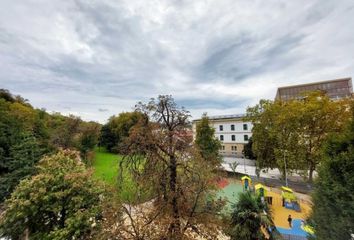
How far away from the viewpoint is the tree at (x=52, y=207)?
24.5ft

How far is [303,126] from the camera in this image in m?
17.5

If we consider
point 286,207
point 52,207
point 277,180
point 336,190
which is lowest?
point 286,207

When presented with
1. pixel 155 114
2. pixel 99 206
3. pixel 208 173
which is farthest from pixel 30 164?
pixel 208 173

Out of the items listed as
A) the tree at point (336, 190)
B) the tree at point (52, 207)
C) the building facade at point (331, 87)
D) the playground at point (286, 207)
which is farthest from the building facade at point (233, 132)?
the building facade at point (331, 87)

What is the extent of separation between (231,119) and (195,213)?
3227 centimetres

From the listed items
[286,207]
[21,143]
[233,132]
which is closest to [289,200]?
[286,207]

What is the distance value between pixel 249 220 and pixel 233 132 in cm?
2953

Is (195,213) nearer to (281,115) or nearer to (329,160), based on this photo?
(329,160)

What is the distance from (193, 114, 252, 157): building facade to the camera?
35.1 metres

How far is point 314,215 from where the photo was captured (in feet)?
21.1

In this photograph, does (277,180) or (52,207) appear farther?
(277,180)

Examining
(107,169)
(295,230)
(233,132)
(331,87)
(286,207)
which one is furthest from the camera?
(331,87)

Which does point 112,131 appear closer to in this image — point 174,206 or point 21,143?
point 21,143

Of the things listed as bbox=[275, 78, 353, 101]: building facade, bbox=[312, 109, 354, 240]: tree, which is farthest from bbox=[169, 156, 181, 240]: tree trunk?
bbox=[275, 78, 353, 101]: building facade
